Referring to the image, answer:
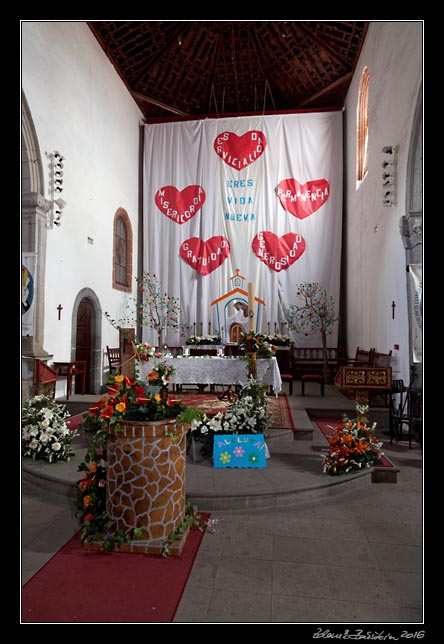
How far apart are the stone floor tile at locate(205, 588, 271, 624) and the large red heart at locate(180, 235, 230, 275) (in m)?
10.8

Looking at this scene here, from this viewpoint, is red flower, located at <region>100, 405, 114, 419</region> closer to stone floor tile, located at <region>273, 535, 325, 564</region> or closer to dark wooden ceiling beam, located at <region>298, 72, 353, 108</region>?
stone floor tile, located at <region>273, 535, 325, 564</region>

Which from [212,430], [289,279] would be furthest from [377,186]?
[212,430]

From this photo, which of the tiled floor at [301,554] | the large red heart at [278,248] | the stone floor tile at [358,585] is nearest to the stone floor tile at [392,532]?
the tiled floor at [301,554]

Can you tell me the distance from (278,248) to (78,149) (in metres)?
5.84

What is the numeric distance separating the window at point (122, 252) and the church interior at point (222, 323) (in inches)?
3.3

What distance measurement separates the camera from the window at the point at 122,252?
11.7 m

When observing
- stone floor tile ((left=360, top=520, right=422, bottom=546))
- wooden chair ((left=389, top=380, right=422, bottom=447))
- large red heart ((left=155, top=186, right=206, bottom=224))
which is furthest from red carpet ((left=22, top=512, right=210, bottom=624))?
large red heart ((left=155, top=186, right=206, bottom=224))

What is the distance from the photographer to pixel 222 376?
6.82 meters

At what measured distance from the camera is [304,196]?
1268 centimetres

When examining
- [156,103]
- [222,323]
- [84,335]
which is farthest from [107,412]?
[156,103]

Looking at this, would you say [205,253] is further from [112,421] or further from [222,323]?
[112,421]

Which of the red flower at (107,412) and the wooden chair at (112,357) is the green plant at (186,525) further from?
the wooden chair at (112,357)

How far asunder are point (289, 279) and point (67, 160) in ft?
21.4

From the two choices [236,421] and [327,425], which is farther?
[327,425]
